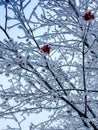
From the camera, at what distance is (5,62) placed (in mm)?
2762

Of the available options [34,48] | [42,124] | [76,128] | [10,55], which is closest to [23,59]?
[10,55]

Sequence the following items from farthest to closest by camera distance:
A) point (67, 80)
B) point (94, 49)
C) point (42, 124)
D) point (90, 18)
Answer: point (67, 80), point (94, 49), point (42, 124), point (90, 18)

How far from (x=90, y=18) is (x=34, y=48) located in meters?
0.89

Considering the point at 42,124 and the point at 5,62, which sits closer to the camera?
the point at 5,62

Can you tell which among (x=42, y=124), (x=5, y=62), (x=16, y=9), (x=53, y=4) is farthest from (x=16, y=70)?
(x=53, y=4)

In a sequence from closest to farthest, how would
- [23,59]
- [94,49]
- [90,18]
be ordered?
[90,18] < [23,59] < [94,49]

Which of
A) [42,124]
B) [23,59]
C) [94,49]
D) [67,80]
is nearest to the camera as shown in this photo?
[23,59]

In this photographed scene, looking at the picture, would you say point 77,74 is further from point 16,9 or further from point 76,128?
point 16,9

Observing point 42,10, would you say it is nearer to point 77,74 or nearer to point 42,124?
point 77,74

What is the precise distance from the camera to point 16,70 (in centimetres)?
290

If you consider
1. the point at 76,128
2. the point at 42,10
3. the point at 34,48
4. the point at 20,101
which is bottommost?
the point at 76,128

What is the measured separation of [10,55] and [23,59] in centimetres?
17

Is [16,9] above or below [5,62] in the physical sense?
above

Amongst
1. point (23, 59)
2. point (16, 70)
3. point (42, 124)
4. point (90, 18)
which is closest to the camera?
point (90, 18)
